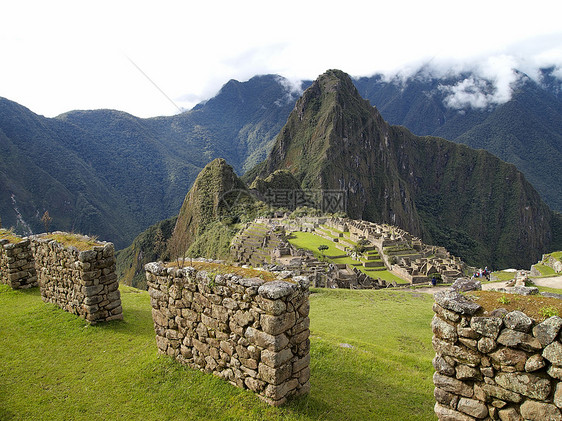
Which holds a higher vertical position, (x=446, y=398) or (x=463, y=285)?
(x=446, y=398)

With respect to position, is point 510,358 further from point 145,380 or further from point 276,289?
point 145,380

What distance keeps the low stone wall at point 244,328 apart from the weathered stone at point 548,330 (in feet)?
10.5

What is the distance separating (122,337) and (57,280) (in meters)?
3.60

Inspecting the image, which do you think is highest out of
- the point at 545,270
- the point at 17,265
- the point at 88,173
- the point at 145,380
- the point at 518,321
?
the point at 88,173

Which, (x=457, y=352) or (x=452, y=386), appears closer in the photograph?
(x=457, y=352)

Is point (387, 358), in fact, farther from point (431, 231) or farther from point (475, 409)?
point (431, 231)

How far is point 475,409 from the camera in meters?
4.20

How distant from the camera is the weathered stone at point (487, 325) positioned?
3.92 meters

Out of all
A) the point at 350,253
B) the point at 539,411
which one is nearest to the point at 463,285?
the point at 539,411

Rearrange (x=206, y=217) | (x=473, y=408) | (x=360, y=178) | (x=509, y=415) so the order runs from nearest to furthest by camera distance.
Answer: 1. (x=509, y=415)
2. (x=473, y=408)
3. (x=206, y=217)
4. (x=360, y=178)

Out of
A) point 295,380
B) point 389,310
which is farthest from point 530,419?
point 389,310

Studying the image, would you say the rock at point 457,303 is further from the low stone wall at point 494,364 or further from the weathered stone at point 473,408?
the weathered stone at point 473,408

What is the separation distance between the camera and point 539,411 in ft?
12.1

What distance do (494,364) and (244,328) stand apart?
3688 mm
